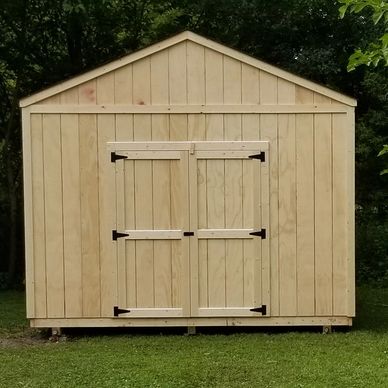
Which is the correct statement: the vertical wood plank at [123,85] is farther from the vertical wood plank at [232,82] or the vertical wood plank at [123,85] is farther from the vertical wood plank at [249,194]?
the vertical wood plank at [249,194]

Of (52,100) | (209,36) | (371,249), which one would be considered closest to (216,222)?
(52,100)

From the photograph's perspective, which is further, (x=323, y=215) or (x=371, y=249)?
(x=371, y=249)

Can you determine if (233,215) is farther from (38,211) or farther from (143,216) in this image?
(38,211)

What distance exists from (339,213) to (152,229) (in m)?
1.86

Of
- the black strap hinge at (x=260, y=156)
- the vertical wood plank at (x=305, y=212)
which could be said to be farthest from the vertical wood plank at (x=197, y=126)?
the vertical wood plank at (x=305, y=212)

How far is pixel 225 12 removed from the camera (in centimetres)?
1194

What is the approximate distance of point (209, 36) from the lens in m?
12.1

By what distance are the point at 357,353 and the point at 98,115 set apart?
10.9ft

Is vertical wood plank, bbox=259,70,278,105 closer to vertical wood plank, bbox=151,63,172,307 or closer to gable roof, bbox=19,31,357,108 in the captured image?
gable roof, bbox=19,31,357,108

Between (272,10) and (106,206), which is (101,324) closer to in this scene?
(106,206)

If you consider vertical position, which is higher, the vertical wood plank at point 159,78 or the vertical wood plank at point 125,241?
the vertical wood plank at point 159,78

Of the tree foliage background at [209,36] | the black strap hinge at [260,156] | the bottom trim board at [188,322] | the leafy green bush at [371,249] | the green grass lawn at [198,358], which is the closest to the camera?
the green grass lawn at [198,358]

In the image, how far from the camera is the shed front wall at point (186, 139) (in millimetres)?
7094

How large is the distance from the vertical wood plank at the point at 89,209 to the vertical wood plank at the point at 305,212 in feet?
6.55
